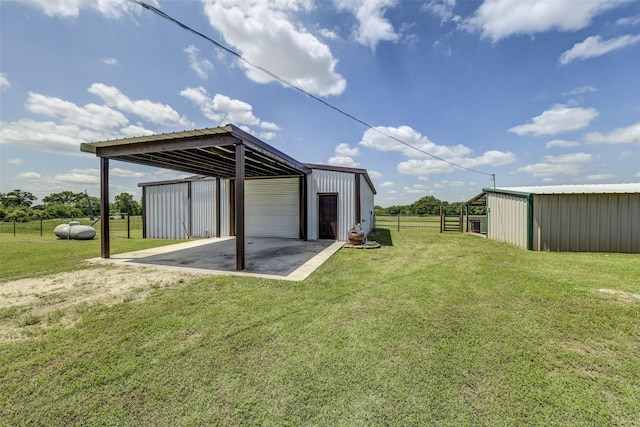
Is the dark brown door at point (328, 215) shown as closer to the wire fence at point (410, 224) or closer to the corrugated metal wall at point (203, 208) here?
the corrugated metal wall at point (203, 208)

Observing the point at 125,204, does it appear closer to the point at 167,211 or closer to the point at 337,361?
the point at 167,211

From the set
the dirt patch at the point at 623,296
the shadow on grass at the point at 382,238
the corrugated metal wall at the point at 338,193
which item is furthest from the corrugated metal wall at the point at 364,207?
the dirt patch at the point at 623,296

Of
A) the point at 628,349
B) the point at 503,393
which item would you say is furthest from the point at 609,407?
the point at 628,349

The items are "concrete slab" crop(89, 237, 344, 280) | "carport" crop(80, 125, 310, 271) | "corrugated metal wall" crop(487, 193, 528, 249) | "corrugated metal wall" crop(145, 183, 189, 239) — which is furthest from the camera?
"corrugated metal wall" crop(145, 183, 189, 239)

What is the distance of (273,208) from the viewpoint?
35.2ft

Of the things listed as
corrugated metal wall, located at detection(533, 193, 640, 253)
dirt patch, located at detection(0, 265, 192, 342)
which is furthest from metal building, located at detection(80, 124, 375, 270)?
corrugated metal wall, located at detection(533, 193, 640, 253)

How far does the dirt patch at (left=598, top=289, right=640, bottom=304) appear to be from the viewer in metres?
3.35

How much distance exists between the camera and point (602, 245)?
738cm

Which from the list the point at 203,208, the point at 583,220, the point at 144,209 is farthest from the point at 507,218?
the point at 144,209

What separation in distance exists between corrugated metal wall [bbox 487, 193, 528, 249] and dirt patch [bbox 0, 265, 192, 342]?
34.6ft

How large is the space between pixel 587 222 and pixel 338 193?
8048mm

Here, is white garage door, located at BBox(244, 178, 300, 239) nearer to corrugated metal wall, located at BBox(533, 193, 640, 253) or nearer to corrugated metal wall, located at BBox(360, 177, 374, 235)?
corrugated metal wall, located at BBox(360, 177, 374, 235)

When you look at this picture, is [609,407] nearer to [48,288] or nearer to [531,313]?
[531,313]

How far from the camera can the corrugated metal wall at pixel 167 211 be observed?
11500mm
